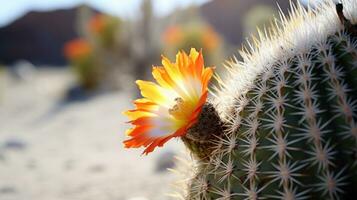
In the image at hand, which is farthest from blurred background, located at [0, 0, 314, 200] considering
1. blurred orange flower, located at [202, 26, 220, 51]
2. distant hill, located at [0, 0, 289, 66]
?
distant hill, located at [0, 0, 289, 66]

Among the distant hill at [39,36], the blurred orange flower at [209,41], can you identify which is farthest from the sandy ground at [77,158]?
the distant hill at [39,36]

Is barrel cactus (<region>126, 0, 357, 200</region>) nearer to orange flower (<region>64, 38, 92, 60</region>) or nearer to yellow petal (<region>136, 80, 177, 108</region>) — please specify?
yellow petal (<region>136, 80, 177, 108</region>)

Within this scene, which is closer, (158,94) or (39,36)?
(158,94)

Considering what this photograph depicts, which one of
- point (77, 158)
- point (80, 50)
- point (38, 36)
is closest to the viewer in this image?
point (77, 158)

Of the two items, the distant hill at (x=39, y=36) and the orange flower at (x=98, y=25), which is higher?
the distant hill at (x=39, y=36)

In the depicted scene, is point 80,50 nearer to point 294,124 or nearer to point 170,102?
point 170,102

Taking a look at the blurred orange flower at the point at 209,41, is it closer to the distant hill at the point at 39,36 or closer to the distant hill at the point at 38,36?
the distant hill at the point at 39,36

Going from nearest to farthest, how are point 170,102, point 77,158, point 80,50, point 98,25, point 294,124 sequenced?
point 294,124 → point 170,102 → point 77,158 → point 98,25 → point 80,50

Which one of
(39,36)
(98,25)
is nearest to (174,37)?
(98,25)
